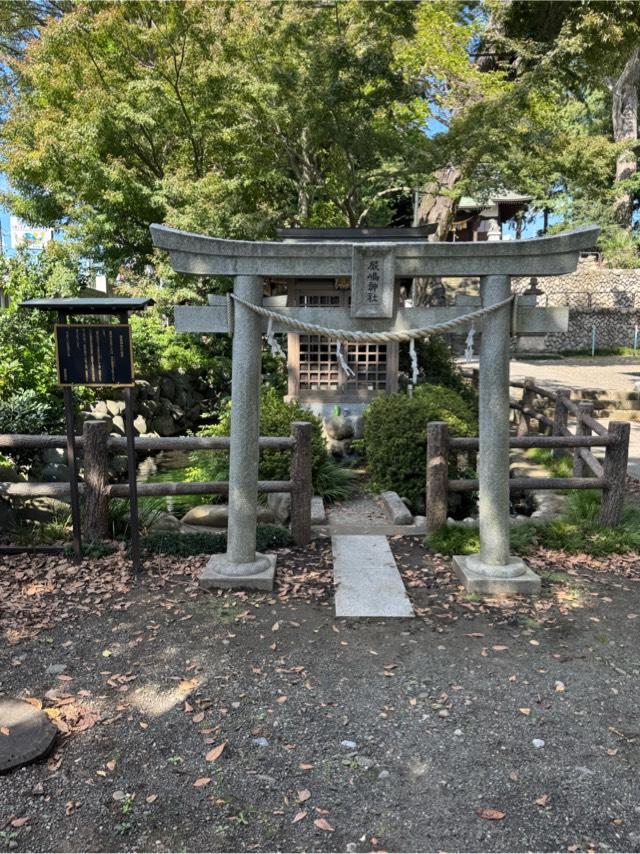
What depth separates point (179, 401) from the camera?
1375 cm

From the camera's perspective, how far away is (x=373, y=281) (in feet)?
15.8

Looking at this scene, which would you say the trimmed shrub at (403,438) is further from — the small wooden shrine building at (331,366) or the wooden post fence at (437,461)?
the small wooden shrine building at (331,366)

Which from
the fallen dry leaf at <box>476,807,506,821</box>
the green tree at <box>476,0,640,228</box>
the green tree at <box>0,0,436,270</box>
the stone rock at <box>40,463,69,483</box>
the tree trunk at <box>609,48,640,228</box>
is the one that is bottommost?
Result: the fallen dry leaf at <box>476,807,506,821</box>

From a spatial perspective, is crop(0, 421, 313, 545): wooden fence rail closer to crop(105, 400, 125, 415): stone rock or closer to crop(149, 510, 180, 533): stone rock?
crop(149, 510, 180, 533): stone rock

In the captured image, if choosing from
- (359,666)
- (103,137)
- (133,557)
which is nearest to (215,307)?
(133,557)

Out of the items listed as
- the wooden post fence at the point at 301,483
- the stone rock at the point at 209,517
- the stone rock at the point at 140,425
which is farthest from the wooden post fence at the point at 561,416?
the stone rock at the point at 140,425

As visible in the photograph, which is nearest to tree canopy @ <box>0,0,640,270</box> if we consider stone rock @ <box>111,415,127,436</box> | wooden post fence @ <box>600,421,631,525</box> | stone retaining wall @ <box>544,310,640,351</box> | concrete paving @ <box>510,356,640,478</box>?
stone rock @ <box>111,415,127,436</box>

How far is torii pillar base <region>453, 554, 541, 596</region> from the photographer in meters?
4.98

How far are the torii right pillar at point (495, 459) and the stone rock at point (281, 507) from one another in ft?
7.49

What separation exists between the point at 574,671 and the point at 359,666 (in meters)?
1.35

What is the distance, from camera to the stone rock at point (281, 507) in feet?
22.3

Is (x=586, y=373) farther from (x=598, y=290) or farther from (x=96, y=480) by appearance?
(x=96, y=480)

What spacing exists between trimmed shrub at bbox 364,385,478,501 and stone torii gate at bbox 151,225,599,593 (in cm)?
235

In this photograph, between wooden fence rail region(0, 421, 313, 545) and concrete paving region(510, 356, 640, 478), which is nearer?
wooden fence rail region(0, 421, 313, 545)
